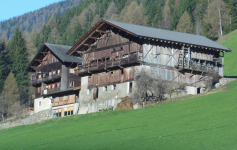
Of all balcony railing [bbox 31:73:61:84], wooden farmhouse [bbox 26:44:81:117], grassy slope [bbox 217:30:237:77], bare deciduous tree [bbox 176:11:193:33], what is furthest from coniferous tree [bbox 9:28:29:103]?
grassy slope [bbox 217:30:237:77]

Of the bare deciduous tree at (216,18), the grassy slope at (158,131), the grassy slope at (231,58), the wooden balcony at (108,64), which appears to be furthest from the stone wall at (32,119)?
the bare deciduous tree at (216,18)

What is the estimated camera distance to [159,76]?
169ft

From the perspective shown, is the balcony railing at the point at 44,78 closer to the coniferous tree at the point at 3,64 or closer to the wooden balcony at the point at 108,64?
the wooden balcony at the point at 108,64

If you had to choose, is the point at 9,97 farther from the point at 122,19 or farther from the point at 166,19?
the point at 122,19

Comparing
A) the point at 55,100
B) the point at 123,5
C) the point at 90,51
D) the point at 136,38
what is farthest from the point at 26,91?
the point at 123,5

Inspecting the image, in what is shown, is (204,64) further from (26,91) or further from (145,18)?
(145,18)

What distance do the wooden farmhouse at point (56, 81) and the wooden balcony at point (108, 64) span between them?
6269mm

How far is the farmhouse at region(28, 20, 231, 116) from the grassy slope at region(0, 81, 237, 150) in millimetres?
9212

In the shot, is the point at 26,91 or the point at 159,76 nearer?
the point at 159,76

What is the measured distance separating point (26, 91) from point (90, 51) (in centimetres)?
5043

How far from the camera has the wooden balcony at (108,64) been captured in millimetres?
51688

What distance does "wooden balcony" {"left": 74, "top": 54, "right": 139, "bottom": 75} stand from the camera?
170 ft

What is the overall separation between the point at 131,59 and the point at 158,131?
22.3 m

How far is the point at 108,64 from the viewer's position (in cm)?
5469
